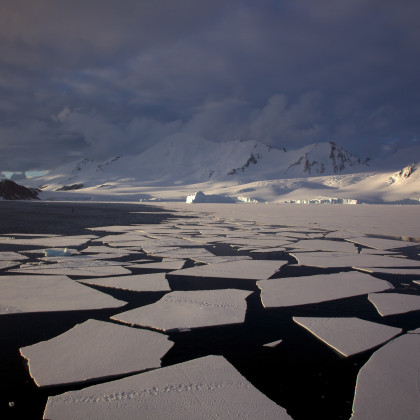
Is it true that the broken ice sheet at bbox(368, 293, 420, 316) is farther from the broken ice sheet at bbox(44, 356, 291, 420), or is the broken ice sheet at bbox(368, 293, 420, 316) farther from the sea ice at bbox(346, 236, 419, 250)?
the sea ice at bbox(346, 236, 419, 250)

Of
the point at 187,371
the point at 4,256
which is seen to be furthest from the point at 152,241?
the point at 187,371

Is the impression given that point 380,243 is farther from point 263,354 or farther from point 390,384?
point 390,384

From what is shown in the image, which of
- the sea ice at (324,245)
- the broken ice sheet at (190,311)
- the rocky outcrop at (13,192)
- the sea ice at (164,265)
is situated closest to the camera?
the broken ice sheet at (190,311)

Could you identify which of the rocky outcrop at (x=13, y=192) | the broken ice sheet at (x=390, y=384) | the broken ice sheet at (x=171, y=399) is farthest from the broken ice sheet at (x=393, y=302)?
the rocky outcrop at (x=13, y=192)

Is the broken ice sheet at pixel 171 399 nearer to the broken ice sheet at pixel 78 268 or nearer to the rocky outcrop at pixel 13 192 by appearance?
the broken ice sheet at pixel 78 268

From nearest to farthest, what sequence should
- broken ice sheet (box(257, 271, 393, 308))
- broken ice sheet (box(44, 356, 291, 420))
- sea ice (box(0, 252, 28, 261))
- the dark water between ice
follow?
broken ice sheet (box(44, 356, 291, 420)), the dark water between ice, broken ice sheet (box(257, 271, 393, 308)), sea ice (box(0, 252, 28, 261))

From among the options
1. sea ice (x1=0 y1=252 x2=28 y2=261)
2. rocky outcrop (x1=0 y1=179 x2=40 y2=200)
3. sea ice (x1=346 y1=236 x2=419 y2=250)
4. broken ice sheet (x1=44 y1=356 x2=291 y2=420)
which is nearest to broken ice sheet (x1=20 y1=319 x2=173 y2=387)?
broken ice sheet (x1=44 y1=356 x2=291 y2=420)
